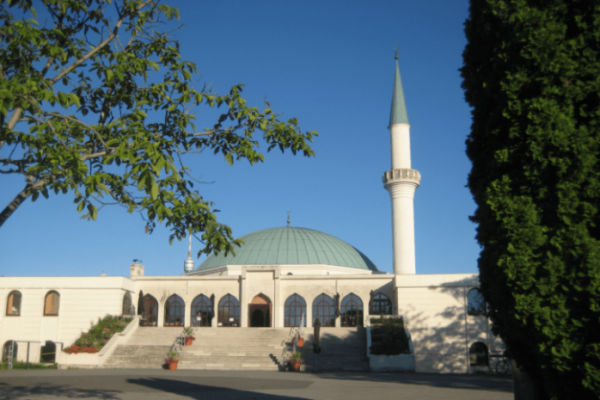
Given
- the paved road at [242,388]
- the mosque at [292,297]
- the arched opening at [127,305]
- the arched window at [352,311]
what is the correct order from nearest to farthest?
the paved road at [242,388] → the mosque at [292,297] → the arched opening at [127,305] → the arched window at [352,311]

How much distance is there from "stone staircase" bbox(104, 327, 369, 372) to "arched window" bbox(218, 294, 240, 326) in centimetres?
475

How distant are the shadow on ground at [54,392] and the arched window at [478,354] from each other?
18970mm

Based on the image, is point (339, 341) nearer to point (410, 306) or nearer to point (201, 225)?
point (410, 306)

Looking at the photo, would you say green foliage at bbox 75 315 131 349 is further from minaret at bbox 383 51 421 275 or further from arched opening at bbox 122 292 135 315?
minaret at bbox 383 51 421 275

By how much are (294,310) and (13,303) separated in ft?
53.1

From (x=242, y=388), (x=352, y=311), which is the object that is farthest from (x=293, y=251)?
(x=242, y=388)

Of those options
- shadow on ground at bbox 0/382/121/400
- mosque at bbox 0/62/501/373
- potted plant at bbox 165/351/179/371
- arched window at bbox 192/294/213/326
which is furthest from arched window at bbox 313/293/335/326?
shadow on ground at bbox 0/382/121/400

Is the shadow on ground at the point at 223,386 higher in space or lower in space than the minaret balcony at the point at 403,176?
lower

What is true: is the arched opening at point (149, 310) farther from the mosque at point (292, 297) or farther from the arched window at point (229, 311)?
the arched window at point (229, 311)

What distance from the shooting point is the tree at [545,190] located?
6.42 metres

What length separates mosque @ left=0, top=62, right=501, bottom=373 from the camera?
89.8ft

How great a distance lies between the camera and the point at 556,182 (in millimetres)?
6953

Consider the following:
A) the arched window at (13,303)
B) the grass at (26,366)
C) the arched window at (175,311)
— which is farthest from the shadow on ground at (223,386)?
the arched window at (13,303)

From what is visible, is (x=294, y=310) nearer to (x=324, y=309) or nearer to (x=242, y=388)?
(x=324, y=309)
